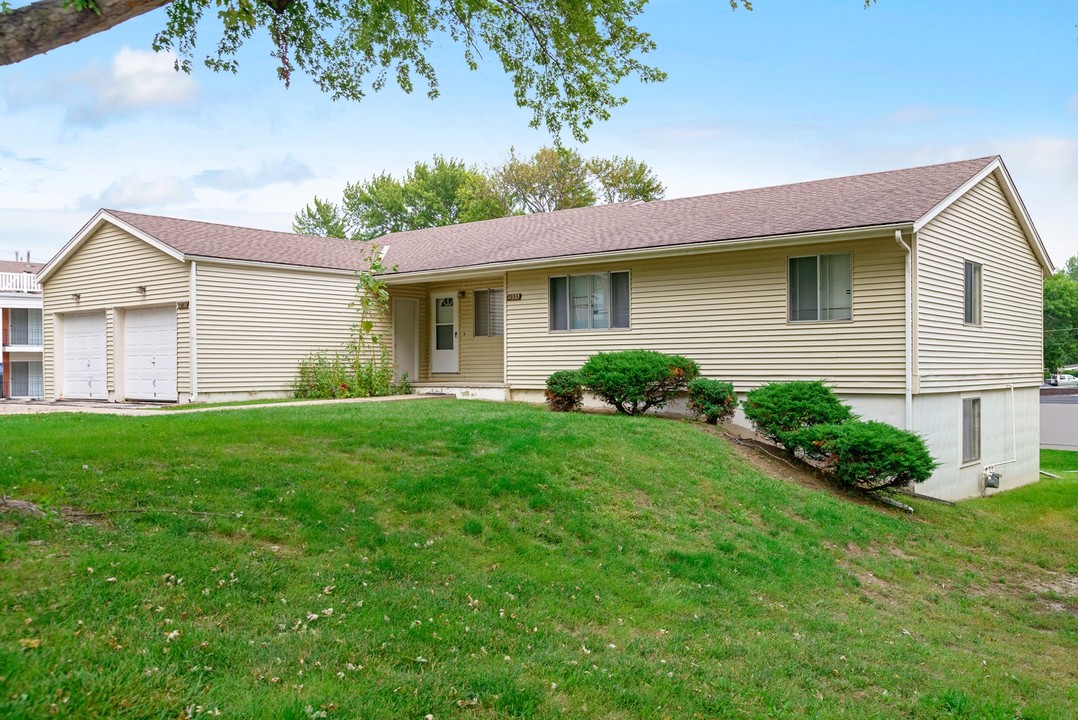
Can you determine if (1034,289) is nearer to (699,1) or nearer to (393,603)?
(699,1)

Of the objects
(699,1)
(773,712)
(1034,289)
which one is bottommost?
(773,712)

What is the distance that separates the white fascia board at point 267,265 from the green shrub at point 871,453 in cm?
1218

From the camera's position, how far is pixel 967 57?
15812mm

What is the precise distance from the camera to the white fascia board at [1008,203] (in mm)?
14141

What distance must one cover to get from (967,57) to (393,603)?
50.7 feet

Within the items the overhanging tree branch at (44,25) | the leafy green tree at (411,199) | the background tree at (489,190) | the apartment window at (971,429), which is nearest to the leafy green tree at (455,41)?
the overhanging tree branch at (44,25)

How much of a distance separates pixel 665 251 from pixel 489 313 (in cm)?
658

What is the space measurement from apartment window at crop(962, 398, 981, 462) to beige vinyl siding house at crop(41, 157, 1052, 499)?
7 cm

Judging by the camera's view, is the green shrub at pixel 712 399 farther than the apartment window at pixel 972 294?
No

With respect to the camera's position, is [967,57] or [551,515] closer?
[551,515]

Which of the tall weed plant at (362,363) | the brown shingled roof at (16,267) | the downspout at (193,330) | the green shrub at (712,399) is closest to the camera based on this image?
the green shrub at (712,399)

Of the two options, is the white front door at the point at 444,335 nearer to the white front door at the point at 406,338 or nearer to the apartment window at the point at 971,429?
the white front door at the point at 406,338

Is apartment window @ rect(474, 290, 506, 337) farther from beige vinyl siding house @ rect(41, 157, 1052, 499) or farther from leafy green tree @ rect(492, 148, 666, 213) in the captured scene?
leafy green tree @ rect(492, 148, 666, 213)

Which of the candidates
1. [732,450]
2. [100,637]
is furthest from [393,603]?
[732,450]
